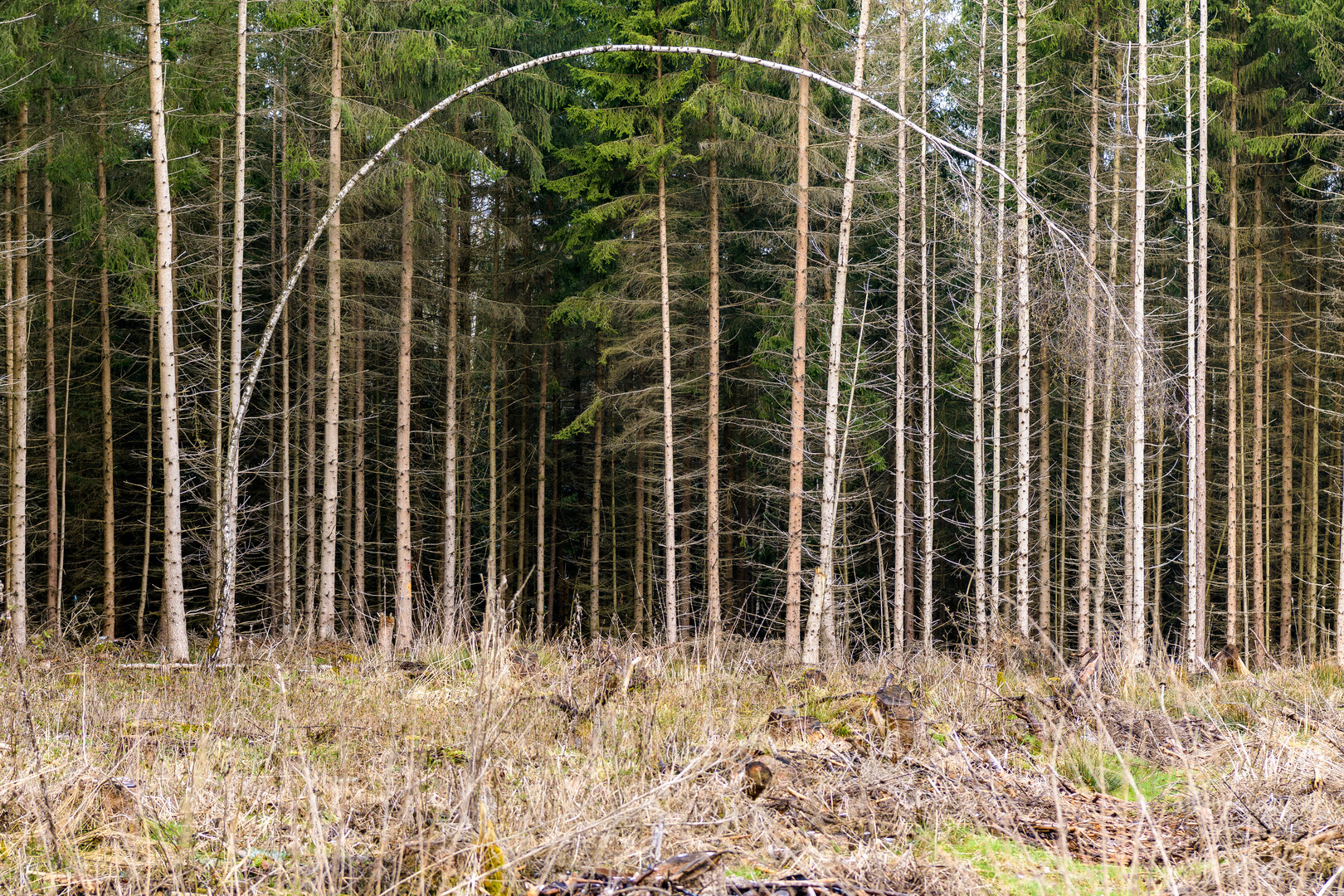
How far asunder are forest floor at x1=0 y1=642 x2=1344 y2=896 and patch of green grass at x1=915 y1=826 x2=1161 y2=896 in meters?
0.01

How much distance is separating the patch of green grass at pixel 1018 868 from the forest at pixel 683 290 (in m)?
2.73

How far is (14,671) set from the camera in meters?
5.33

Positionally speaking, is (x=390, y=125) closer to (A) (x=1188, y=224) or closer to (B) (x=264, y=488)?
(A) (x=1188, y=224)

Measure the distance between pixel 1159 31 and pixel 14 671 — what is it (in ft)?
62.5

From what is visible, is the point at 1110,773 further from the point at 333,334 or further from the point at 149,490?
the point at 149,490

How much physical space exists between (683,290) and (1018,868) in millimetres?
14161

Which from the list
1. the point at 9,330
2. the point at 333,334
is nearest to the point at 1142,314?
the point at 333,334

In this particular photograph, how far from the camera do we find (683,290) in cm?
1602

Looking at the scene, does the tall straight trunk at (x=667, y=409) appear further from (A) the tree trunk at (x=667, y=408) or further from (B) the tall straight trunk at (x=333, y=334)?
(B) the tall straight trunk at (x=333, y=334)

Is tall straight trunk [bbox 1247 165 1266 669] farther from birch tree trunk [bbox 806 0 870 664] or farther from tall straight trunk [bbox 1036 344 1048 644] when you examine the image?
birch tree trunk [bbox 806 0 870 664]

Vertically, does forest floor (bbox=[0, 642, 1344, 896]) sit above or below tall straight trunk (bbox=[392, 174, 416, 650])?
below

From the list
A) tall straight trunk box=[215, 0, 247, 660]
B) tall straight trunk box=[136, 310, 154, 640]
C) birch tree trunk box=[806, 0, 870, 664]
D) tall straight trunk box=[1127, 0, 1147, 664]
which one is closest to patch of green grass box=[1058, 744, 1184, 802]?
tall straight trunk box=[215, 0, 247, 660]

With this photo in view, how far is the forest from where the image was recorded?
10391 millimetres

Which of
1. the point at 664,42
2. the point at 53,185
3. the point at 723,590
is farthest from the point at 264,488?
the point at 664,42
